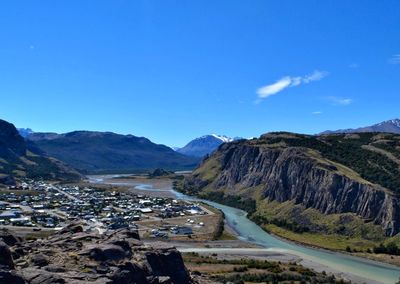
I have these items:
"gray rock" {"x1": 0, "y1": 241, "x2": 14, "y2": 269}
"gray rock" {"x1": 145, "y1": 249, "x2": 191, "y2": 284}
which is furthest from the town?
"gray rock" {"x1": 0, "y1": 241, "x2": 14, "y2": 269}

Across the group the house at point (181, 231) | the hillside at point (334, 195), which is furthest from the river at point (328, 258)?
A: the house at point (181, 231)

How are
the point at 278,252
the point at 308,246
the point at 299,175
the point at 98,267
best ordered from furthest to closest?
Answer: the point at 299,175
the point at 308,246
the point at 278,252
the point at 98,267

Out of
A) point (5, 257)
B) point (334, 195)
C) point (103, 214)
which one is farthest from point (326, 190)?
point (5, 257)

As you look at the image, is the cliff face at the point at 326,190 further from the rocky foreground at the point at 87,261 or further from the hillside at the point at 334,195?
the rocky foreground at the point at 87,261

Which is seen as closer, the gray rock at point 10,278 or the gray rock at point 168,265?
the gray rock at point 10,278

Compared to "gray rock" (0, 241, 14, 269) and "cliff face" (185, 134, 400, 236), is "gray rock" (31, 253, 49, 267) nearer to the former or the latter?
"gray rock" (0, 241, 14, 269)

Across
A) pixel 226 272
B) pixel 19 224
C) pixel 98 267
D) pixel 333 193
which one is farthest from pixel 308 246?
pixel 98 267

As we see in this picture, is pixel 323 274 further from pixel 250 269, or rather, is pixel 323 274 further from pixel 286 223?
pixel 286 223
